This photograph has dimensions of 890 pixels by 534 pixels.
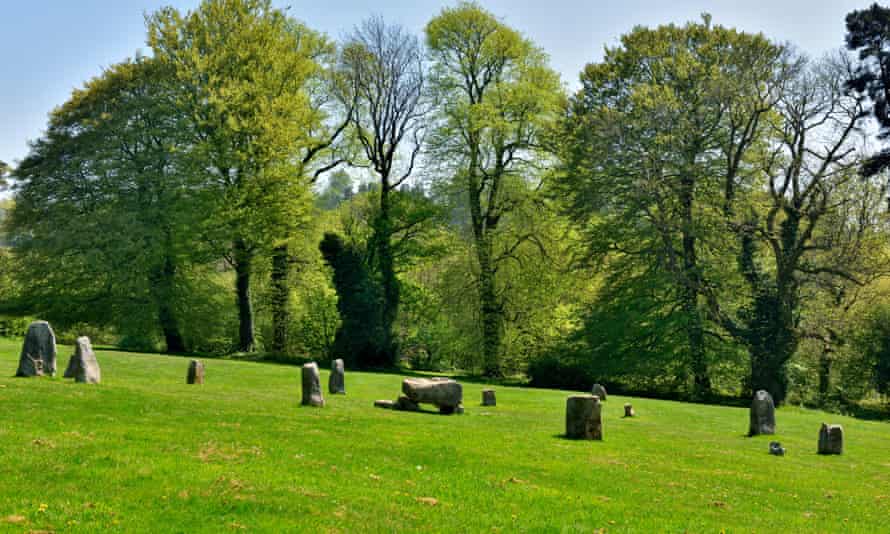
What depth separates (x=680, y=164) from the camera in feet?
126

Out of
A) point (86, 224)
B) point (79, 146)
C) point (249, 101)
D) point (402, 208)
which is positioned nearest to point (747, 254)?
point (402, 208)

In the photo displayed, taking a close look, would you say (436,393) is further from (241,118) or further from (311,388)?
(241,118)

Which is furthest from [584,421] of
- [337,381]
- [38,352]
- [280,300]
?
[280,300]

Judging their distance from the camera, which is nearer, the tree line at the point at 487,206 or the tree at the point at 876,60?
the tree at the point at 876,60

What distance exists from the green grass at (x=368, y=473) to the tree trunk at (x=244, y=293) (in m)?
24.0

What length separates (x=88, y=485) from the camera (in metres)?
9.48

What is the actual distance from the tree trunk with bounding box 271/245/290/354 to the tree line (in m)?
0.19

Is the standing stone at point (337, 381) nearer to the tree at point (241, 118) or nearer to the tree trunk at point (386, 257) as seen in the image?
the tree at point (241, 118)

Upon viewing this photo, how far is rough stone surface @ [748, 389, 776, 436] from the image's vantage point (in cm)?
2148

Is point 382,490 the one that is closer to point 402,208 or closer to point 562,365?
point 562,365

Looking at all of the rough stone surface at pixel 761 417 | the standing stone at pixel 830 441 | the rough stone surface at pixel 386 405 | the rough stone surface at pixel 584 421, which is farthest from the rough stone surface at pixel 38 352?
the standing stone at pixel 830 441

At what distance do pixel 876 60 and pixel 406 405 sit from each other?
90.2 ft

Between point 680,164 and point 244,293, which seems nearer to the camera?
point 680,164

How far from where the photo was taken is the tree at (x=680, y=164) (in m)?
37.4
